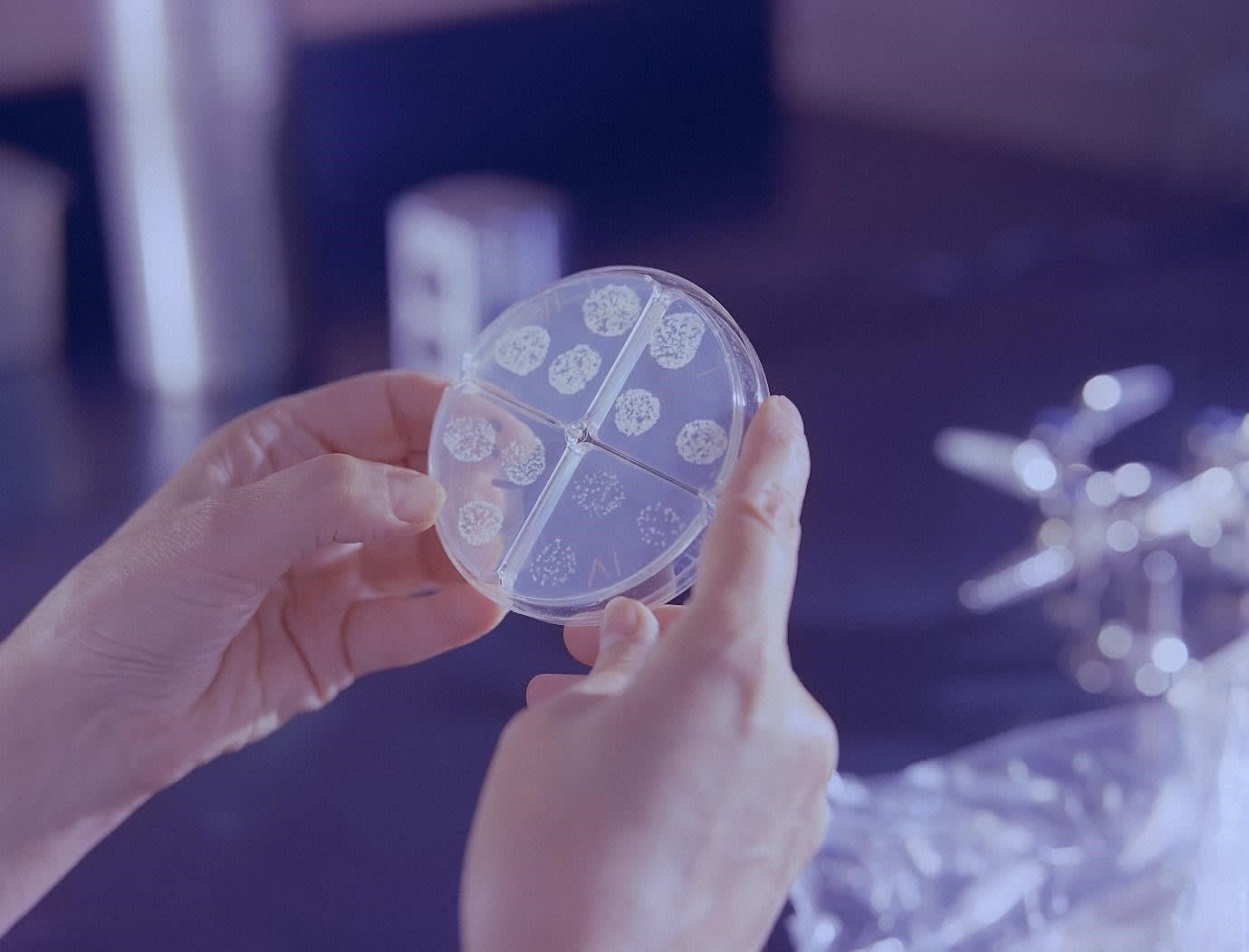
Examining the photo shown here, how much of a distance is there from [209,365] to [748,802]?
5.72ft

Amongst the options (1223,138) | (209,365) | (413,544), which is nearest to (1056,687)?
(413,544)

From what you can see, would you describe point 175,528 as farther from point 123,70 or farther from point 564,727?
point 123,70

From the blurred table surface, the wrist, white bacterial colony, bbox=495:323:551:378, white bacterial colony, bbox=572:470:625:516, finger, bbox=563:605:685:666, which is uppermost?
white bacterial colony, bbox=495:323:551:378

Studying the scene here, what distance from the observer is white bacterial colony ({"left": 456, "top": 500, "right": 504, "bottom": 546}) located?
2.93 feet

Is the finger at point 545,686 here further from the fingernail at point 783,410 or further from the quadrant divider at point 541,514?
the fingernail at point 783,410

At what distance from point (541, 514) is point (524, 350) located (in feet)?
0.37

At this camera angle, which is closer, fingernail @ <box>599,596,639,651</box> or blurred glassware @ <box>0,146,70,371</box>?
fingernail @ <box>599,596,639,651</box>

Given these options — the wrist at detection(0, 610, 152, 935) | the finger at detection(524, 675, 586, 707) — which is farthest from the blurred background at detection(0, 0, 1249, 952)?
the finger at detection(524, 675, 586, 707)

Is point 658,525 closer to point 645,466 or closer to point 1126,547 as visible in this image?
point 645,466

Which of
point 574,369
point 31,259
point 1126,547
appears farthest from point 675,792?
point 31,259

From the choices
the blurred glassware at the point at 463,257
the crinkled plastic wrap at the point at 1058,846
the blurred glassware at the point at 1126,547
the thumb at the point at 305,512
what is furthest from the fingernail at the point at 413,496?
the blurred glassware at the point at 463,257

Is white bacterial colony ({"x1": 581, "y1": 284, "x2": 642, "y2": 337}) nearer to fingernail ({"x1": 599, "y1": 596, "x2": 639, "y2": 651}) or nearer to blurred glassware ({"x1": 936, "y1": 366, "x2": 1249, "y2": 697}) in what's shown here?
fingernail ({"x1": 599, "y1": 596, "x2": 639, "y2": 651})

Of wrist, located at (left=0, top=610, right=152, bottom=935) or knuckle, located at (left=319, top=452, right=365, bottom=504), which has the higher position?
knuckle, located at (left=319, top=452, right=365, bottom=504)

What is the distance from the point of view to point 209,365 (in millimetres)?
2215
